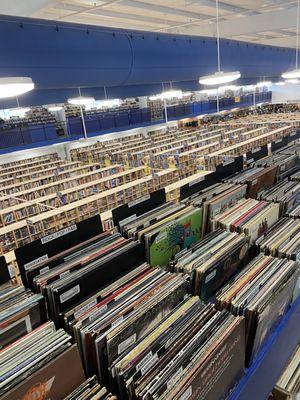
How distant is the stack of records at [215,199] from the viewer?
7.81 feet

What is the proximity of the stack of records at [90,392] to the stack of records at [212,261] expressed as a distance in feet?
2.56

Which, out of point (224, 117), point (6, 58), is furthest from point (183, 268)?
point (224, 117)

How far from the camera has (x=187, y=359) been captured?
125cm

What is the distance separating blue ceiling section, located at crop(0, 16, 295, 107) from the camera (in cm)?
288

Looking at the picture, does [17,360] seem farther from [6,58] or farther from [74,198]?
[74,198]

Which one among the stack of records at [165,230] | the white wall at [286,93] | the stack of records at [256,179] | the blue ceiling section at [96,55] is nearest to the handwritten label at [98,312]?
the stack of records at [165,230]

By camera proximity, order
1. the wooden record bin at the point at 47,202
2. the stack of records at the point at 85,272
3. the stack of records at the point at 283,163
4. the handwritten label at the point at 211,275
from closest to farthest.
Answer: the stack of records at the point at 85,272, the handwritten label at the point at 211,275, the stack of records at the point at 283,163, the wooden record bin at the point at 47,202

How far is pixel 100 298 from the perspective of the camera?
60.1 inches

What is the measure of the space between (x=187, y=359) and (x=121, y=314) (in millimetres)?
369

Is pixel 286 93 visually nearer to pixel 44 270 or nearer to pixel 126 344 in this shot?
pixel 44 270

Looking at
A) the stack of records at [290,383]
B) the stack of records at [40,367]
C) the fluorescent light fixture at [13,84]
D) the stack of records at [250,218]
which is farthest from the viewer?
the fluorescent light fixture at [13,84]

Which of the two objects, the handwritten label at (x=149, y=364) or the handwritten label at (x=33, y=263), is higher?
the handwritten label at (x=33, y=263)

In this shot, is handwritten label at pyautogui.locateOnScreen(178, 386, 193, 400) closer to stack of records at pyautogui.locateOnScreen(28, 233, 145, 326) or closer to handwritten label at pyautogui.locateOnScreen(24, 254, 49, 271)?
stack of records at pyautogui.locateOnScreen(28, 233, 145, 326)

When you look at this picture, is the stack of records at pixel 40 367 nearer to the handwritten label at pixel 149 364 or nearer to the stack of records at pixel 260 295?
the handwritten label at pixel 149 364
